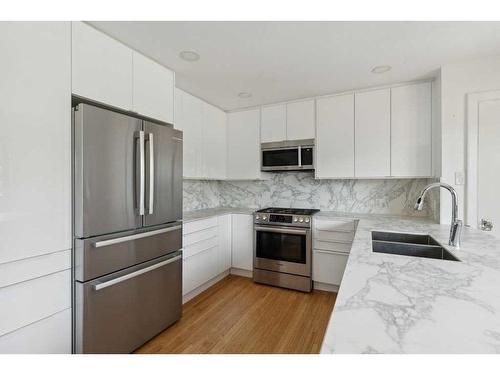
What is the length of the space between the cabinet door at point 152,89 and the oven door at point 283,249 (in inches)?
65.6

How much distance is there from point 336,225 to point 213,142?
182cm

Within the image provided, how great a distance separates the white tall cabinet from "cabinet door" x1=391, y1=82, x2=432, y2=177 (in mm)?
Answer: 2848

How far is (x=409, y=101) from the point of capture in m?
2.50

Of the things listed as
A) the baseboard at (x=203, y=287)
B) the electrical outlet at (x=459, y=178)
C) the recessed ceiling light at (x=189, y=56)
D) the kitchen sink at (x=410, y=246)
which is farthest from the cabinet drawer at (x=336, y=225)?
the recessed ceiling light at (x=189, y=56)

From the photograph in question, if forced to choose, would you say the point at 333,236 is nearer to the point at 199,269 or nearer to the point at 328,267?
the point at 328,267

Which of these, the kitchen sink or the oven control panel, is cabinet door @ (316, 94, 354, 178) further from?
the kitchen sink

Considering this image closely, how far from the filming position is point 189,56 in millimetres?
1953

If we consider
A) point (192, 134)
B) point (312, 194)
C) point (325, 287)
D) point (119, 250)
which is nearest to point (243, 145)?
point (192, 134)

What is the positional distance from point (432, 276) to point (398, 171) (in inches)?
74.5

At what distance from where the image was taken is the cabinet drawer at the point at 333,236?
2.60m

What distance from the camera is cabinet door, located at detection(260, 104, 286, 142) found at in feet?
10.2

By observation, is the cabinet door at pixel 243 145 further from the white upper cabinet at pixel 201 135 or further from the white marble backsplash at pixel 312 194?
the white marble backsplash at pixel 312 194
